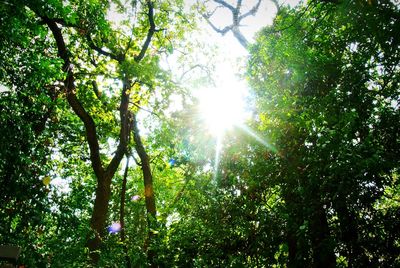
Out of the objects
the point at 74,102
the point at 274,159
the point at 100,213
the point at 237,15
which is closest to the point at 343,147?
the point at 274,159

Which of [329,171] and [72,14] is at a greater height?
[72,14]

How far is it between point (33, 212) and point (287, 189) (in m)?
6.91

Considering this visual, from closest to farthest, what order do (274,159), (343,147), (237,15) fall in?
(343,147) → (274,159) → (237,15)

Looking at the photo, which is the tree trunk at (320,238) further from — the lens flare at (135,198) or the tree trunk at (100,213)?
the lens flare at (135,198)

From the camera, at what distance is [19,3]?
7.27 m

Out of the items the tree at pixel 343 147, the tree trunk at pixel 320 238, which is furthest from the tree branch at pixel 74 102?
the tree trunk at pixel 320 238

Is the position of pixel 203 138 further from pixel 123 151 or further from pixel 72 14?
pixel 72 14

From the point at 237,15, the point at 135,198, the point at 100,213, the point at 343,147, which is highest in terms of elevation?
the point at 237,15

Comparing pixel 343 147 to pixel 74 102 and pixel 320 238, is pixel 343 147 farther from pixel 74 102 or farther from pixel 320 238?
pixel 74 102

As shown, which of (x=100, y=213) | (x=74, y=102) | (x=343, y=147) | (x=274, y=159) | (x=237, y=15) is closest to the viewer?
(x=343, y=147)

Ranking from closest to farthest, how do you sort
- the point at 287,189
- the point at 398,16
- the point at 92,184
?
the point at 398,16 → the point at 287,189 → the point at 92,184

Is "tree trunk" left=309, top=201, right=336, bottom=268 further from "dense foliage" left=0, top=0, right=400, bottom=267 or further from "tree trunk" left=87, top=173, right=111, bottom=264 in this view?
"tree trunk" left=87, top=173, right=111, bottom=264

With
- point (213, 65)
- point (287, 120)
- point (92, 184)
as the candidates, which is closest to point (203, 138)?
point (287, 120)

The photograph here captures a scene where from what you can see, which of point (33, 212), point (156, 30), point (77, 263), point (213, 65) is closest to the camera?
point (77, 263)
